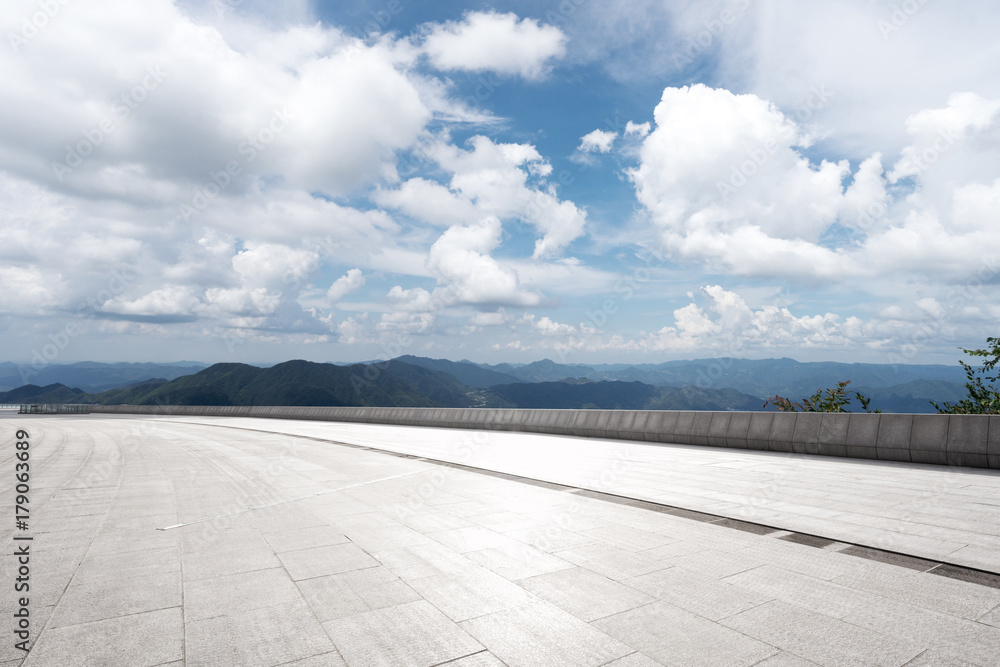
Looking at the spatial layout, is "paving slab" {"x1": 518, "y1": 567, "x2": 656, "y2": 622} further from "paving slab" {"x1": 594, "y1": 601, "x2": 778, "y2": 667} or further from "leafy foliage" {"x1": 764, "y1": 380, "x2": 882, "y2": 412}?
"leafy foliage" {"x1": 764, "y1": 380, "x2": 882, "y2": 412}

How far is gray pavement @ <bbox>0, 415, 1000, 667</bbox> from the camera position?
3.70 metres

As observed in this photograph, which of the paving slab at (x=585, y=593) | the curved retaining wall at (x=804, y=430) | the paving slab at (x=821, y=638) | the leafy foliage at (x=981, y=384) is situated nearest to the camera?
the paving slab at (x=821, y=638)

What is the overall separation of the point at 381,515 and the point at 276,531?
1453mm

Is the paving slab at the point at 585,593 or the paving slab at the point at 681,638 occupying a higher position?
the paving slab at the point at 681,638

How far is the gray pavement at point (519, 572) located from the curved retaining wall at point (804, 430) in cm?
103

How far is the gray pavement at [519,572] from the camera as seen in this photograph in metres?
3.70

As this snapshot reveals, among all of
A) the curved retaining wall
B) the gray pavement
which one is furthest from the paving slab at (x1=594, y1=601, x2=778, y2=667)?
the curved retaining wall

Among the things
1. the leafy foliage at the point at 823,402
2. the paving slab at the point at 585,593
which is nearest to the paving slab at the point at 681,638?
the paving slab at the point at 585,593

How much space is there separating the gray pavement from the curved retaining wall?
103 cm

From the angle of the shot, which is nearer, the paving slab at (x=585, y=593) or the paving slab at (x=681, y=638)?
the paving slab at (x=681, y=638)

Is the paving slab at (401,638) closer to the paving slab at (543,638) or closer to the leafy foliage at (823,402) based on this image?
the paving slab at (543,638)

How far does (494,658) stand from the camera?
3539 millimetres

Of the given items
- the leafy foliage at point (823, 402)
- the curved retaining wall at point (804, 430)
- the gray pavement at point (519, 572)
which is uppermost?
the leafy foliage at point (823, 402)

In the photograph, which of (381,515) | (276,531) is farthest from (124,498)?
(381,515)
